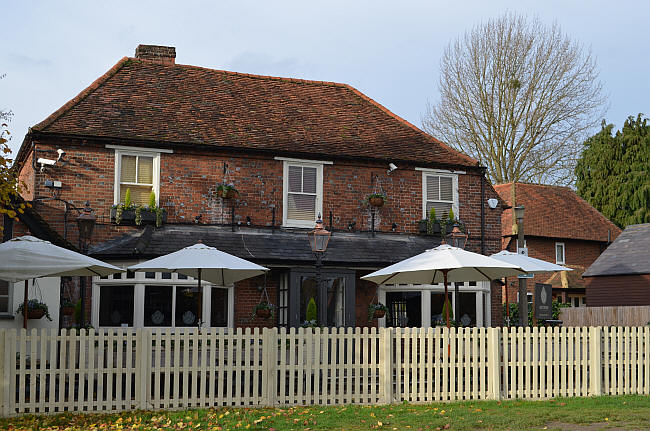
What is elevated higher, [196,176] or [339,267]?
[196,176]

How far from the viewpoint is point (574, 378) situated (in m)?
13.3

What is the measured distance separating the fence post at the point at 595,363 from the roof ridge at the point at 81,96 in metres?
13.8

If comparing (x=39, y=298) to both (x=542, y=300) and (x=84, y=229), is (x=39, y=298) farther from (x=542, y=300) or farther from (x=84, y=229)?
(x=542, y=300)

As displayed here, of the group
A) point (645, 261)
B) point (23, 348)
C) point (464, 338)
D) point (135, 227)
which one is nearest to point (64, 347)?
point (23, 348)

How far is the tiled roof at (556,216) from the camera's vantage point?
39406 millimetres

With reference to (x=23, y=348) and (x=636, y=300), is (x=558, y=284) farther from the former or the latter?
(x=23, y=348)

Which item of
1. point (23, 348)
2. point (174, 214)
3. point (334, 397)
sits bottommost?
point (334, 397)

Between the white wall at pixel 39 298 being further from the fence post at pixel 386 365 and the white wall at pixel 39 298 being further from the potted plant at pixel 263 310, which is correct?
the fence post at pixel 386 365

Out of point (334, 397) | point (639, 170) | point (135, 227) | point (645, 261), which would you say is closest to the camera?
point (334, 397)

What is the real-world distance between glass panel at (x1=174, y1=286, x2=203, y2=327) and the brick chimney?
25.8ft

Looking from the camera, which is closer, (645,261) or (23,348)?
(23,348)

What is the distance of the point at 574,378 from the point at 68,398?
8.06 m

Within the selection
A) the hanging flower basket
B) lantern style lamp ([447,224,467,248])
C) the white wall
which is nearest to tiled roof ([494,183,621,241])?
the hanging flower basket

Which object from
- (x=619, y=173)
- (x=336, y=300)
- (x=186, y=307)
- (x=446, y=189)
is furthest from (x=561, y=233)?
(x=186, y=307)
